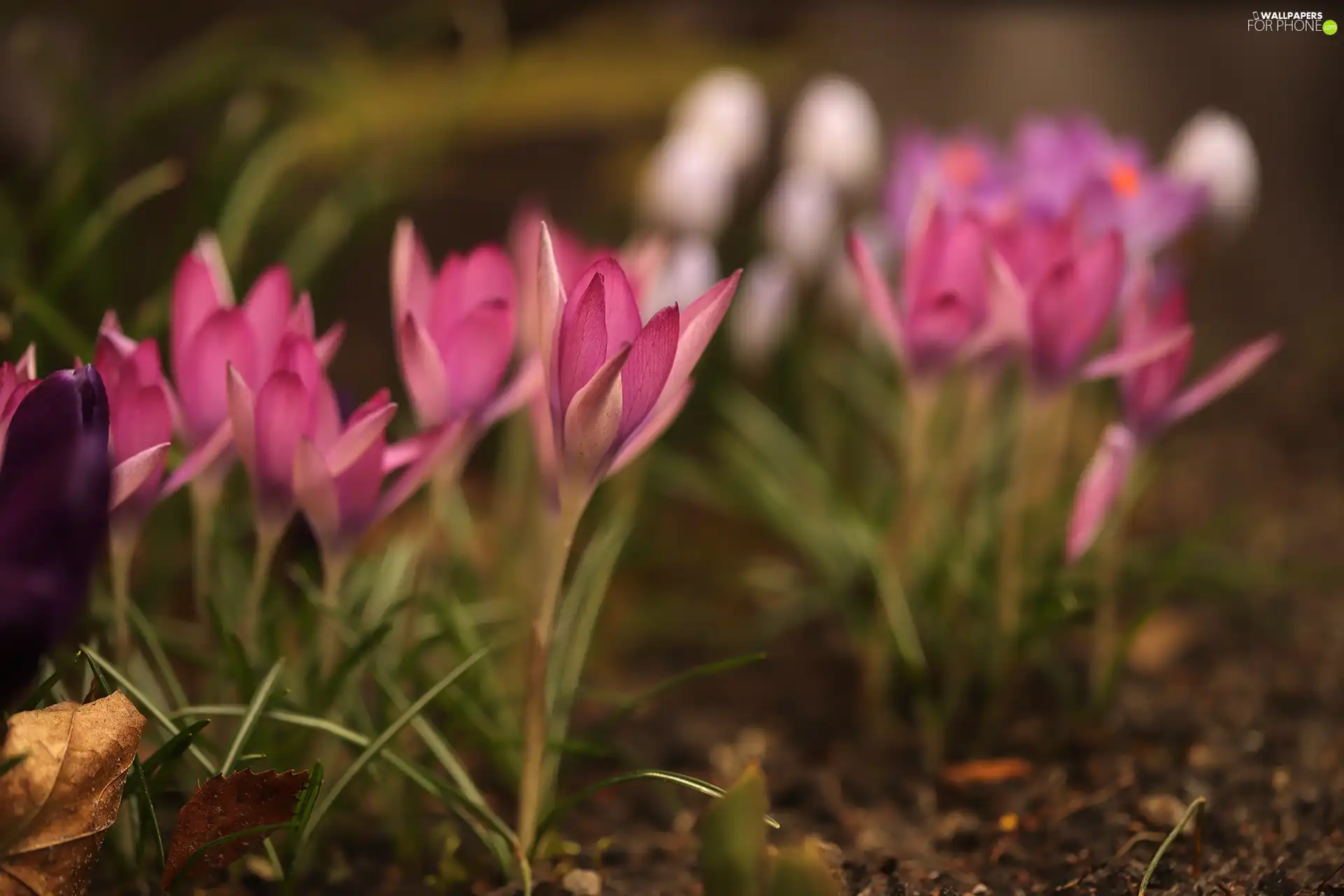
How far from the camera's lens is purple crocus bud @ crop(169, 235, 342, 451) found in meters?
0.69

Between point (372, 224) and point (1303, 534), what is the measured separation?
133cm

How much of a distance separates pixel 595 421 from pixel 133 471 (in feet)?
0.85

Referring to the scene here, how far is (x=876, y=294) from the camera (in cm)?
85

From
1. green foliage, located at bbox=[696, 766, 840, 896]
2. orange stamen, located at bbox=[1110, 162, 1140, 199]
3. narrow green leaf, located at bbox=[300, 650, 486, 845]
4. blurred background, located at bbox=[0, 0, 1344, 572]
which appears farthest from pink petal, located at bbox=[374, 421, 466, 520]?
orange stamen, located at bbox=[1110, 162, 1140, 199]

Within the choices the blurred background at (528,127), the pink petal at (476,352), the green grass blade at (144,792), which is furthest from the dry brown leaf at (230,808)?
the blurred background at (528,127)

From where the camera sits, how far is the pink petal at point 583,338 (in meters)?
0.59

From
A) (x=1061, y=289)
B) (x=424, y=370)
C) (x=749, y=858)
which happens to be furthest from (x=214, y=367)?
(x=1061, y=289)

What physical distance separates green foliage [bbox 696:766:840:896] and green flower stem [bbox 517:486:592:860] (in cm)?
17

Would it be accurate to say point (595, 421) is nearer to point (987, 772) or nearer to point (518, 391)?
point (518, 391)

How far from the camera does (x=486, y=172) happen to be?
236cm

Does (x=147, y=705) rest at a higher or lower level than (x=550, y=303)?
lower

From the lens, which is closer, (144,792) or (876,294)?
(144,792)

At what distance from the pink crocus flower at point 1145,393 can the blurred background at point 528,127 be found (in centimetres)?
40

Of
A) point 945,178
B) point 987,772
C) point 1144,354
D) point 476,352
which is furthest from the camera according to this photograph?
point 945,178
